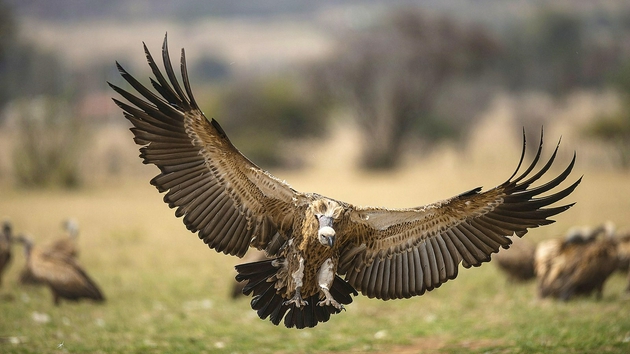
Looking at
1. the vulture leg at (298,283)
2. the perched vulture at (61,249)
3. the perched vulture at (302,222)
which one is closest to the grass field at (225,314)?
the perched vulture at (61,249)

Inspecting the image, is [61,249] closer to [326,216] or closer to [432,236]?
[326,216]

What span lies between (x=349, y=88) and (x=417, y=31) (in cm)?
469

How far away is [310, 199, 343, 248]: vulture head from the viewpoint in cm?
554

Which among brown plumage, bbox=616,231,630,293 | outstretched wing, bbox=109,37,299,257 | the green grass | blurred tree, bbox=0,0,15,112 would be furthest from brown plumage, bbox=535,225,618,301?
blurred tree, bbox=0,0,15,112

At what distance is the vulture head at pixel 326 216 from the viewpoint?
5.54 m

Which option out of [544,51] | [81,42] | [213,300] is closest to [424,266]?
[213,300]

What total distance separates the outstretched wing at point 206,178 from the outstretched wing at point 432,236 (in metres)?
0.72

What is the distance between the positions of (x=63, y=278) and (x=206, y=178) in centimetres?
398

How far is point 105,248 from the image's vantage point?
14031 millimetres

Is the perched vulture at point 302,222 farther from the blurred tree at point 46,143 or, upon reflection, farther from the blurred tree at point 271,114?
the blurred tree at point 271,114

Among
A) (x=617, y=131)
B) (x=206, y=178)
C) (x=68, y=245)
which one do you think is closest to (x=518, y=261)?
(x=206, y=178)

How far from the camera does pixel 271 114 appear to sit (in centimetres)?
3469

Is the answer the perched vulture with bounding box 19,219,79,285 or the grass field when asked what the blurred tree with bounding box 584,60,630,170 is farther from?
the perched vulture with bounding box 19,219,79,285

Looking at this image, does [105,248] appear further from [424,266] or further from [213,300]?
[424,266]
